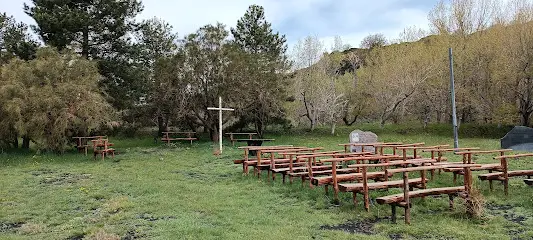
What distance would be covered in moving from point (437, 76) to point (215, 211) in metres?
21.2

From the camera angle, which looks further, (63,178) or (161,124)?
(161,124)

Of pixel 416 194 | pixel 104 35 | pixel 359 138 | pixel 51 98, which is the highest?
pixel 104 35

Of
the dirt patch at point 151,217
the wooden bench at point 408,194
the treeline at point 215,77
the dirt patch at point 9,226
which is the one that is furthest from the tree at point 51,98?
the wooden bench at point 408,194

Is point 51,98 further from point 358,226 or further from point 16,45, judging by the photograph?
point 358,226

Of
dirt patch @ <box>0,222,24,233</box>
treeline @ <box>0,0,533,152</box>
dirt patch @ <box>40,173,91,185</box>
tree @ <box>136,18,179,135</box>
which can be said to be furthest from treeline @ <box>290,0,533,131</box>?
dirt patch @ <box>0,222,24,233</box>

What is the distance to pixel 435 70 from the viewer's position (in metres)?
24.7

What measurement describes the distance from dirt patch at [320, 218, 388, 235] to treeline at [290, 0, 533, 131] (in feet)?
62.1

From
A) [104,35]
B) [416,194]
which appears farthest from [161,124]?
[416,194]

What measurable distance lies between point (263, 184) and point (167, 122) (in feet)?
54.3

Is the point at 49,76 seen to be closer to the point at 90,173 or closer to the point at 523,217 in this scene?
the point at 90,173

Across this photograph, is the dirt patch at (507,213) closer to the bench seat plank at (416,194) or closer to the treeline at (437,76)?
the bench seat plank at (416,194)

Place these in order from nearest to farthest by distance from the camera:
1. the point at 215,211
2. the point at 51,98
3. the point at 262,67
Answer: the point at 215,211 → the point at 51,98 → the point at 262,67

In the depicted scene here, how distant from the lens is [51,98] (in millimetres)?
15625

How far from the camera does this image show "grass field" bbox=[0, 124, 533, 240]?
5527 millimetres
